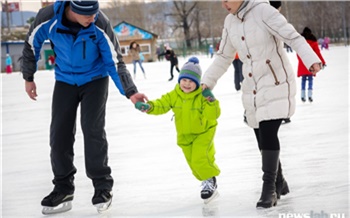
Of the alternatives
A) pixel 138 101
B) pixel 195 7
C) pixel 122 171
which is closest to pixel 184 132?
pixel 138 101

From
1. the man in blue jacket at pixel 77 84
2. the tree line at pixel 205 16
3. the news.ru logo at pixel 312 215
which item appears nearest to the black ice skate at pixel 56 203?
the man in blue jacket at pixel 77 84

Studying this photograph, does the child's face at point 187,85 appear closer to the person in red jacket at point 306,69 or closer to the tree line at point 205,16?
the person in red jacket at point 306,69

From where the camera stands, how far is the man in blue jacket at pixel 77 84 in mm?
4004

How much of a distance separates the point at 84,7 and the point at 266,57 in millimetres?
1046

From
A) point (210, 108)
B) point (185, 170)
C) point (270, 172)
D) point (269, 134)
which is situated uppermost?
point (210, 108)

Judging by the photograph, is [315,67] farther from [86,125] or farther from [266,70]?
[86,125]

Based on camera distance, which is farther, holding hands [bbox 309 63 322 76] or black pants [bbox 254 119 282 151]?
black pants [bbox 254 119 282 151]

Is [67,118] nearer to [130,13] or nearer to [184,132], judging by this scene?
[184,132]

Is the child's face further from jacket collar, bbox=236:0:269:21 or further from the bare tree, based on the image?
the bare tree

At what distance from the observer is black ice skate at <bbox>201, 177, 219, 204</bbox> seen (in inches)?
161

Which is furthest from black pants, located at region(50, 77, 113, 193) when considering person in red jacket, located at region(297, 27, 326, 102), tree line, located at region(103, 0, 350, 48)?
tree line, located at region(103, 0, 350, 48)

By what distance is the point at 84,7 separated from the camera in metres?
3.80

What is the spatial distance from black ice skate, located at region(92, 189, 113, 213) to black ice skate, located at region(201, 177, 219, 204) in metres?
0.57

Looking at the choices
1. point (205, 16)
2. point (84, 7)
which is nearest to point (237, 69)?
point (84, 7)
